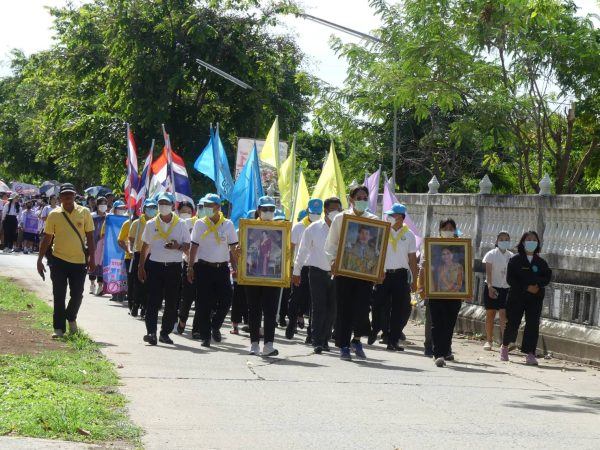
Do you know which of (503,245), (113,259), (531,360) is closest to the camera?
(531,360)

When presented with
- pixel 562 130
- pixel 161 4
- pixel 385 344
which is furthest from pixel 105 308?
pixel 161 4

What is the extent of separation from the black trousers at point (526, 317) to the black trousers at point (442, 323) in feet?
4.26

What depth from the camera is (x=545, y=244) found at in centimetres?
1734

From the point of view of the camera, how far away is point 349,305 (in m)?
14.4

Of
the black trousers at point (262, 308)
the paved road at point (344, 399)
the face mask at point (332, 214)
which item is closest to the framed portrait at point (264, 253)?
the black trousers at point (262, 308)

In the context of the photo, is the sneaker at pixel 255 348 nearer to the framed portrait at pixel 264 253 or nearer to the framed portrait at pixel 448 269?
the framed portrait at pixel 264 253

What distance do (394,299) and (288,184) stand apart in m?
4.42

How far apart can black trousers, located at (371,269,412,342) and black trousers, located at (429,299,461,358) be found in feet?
4.40

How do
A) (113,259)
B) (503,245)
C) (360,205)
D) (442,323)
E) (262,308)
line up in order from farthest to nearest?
(113,259) < (503,245) < (442,323) < (262,308) < (360,205)

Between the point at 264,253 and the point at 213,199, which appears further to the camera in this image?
the point at 213,199

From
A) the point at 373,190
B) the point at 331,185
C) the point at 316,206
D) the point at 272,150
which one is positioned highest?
the point at 272,150

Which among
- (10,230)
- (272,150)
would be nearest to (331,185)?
(272,150)

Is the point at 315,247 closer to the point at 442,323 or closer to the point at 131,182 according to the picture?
the point at 442,323

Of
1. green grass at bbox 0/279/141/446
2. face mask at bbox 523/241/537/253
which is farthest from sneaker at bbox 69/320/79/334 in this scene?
face mask at bbox 523/241/537/253
